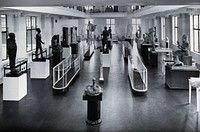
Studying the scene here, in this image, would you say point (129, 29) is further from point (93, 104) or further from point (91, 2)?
point (93, 104)

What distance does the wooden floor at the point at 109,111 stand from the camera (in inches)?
246

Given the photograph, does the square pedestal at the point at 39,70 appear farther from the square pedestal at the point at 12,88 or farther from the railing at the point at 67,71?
the square pedestal at the point at 12,88

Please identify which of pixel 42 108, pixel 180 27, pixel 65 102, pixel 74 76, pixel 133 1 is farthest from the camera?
pixel 180 27

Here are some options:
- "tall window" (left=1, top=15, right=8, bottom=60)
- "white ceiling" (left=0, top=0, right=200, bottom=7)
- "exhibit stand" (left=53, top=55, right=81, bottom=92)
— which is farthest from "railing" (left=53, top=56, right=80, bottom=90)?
"white ceiling" (left=0, top=0, right=200, bottom=7)

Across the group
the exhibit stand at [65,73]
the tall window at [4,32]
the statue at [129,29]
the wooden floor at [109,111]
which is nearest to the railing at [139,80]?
the wooden floor at [109,111]

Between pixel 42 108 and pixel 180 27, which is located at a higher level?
pixel 180 27

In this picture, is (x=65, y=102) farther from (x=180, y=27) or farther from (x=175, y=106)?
(x=180, y=27)

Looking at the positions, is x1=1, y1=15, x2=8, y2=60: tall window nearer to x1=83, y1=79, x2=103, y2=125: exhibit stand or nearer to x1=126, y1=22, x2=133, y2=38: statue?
x1=83, y1=79, x2=103, y2=125: exhibit stand

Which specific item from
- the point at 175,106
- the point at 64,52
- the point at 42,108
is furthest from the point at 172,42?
the point at 42,108

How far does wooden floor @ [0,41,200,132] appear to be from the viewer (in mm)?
6238

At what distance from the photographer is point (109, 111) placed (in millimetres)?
7418

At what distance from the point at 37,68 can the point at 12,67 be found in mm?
3579

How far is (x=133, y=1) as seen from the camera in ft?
19.9

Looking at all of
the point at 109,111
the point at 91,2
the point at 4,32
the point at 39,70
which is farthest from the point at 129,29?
the point at 91,2
